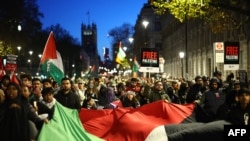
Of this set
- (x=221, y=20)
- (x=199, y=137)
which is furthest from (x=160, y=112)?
(x=221, y=20)

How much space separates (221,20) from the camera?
1049 inches

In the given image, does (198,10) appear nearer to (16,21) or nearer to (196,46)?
(196,46)

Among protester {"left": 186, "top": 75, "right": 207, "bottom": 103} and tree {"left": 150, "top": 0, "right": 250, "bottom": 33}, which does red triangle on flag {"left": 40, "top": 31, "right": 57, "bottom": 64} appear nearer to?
protester {"left": 186, "top": 75, "right": 207, "bottom": 103}

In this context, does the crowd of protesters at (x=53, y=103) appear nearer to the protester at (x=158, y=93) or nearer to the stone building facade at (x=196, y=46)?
the protester at (x=158, y=93)

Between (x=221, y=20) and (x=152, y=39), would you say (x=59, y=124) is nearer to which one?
(x=221, y=20)

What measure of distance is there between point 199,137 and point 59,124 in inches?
117

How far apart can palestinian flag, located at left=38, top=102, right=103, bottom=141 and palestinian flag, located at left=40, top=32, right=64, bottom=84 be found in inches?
206

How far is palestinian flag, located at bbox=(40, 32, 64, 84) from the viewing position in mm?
15805

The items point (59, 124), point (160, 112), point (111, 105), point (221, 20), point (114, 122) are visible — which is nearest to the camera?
point (59, 124)

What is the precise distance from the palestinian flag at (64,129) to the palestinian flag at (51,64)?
5.24 meters

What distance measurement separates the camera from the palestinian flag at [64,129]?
9.29m

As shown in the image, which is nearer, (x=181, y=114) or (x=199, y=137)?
(x=199, y=137)

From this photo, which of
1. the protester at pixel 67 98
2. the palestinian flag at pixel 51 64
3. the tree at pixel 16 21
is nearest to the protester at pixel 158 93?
the palestinian flag at pixel 51 64

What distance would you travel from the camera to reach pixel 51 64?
15977mm
